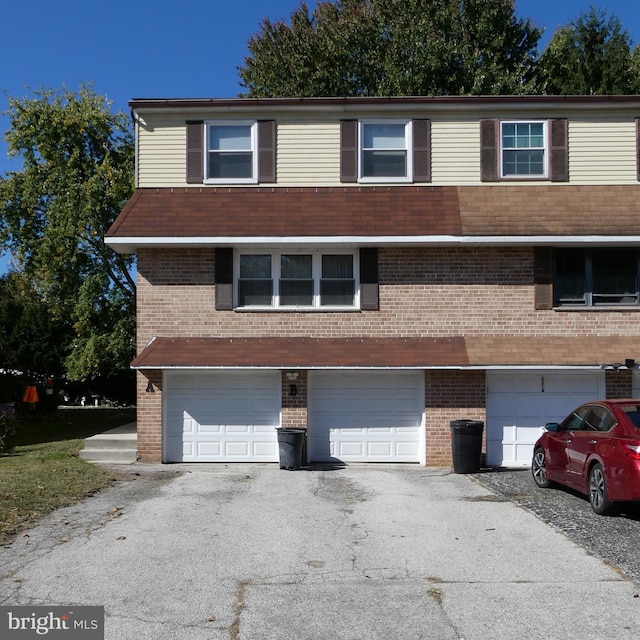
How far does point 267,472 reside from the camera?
51.1 feet

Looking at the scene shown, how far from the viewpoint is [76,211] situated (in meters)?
24.7

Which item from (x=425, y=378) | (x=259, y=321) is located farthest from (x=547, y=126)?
(x=259, y=321)

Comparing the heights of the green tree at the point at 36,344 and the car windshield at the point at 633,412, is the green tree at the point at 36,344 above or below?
above

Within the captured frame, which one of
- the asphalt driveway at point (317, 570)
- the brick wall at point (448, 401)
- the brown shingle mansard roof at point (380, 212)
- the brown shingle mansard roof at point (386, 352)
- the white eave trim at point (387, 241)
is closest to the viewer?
the asphalt driveway at point (317, 570)

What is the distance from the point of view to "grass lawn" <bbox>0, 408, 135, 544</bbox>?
35.3 ft

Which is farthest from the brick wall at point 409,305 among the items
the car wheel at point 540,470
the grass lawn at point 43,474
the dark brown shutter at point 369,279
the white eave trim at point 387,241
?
the car wheel at point 540,470

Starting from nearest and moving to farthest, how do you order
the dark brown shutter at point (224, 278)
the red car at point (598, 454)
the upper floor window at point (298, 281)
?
the red car at point (598, 454) < the dark brown shutter at point (224, 278) < the upper floor window at point (298, 281)

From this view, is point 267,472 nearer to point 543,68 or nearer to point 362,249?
point 362,249

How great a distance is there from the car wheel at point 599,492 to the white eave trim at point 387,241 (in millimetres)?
6569

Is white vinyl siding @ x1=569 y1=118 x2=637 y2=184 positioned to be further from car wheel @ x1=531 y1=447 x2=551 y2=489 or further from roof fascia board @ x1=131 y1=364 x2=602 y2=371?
car wheel @ x1=531 y1=447 x2=551 y2=489

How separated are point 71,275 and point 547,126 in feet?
52.1

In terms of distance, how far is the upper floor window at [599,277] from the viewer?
16.9m

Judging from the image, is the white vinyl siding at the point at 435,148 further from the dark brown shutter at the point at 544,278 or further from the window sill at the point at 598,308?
the window sill at the point at 598,308

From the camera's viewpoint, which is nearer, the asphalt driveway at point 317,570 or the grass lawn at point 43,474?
the asphalt driveway at point 317,570
